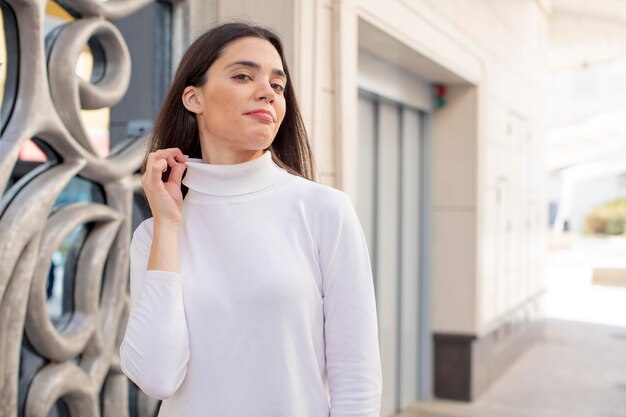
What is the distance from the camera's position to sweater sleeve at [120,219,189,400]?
147 centimetres

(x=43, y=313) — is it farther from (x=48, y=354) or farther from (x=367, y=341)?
(x=367, y=341)

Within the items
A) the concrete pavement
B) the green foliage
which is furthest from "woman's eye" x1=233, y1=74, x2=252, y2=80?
the green foliage

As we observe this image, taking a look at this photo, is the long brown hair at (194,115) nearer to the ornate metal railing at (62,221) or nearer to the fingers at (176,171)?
the fingers at (176,171)

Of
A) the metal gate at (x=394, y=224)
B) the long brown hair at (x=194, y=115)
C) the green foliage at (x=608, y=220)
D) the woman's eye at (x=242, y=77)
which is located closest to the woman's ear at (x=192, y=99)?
the long brown hair at (x=194, y=115)

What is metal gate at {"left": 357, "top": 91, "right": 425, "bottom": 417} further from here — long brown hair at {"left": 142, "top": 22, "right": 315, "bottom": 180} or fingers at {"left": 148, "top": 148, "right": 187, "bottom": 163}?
fingers at {"left": 148, "top": 148, "right": 187, "bottom": 163}

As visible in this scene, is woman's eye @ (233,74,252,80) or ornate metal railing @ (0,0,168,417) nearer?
woman's eye @ (233,74,252,80)

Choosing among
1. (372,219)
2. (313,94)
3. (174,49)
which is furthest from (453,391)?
(174,49)

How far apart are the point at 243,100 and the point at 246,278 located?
36cm

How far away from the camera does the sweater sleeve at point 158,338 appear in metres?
1.47

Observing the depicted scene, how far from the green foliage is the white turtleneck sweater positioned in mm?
32437

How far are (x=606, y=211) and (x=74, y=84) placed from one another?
1280 inches

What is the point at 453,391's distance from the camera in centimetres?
600

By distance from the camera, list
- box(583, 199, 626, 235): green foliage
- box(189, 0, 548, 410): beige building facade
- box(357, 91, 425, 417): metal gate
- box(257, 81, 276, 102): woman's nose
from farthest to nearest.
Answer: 1. box(583, 199, 626, 235): green foliage
2. box(357, 91, 425, 417): metal gate
3. box(189, 0, 548, 410): beige building facade
4. box(257, 81, 276, 102): woman's nose

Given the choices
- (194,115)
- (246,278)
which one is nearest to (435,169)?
(194,115)
